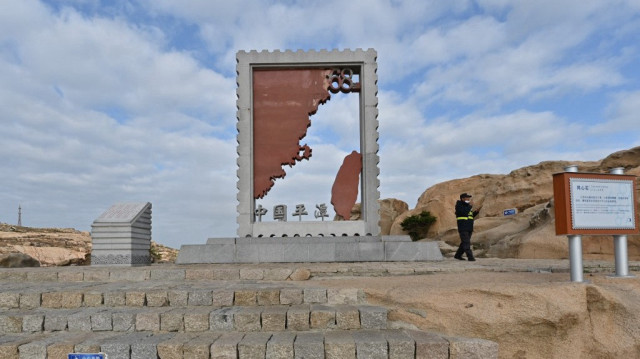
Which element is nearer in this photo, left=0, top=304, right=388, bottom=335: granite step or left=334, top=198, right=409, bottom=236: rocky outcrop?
left=0, top=304, right=388, bottom=335: granite step

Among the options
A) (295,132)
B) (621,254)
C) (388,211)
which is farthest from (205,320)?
(388,211)

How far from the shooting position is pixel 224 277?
7.14 metres

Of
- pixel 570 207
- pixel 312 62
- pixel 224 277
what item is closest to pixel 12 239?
pixel 224 277

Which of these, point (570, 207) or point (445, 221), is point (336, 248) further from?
point (445, 221)

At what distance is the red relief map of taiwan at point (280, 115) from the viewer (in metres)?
11.7

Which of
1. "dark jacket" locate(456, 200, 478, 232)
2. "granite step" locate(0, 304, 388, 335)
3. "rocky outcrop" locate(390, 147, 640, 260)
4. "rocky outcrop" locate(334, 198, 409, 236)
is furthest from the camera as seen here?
"rocky outcrop" locate(334, 198, 409, 236)

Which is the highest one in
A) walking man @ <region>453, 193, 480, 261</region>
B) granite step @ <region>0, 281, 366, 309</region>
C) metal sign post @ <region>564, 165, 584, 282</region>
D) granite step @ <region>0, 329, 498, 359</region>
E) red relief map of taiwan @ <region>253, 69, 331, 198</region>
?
red relief map of taiwan @ <region>253, 69, 331, 198</region>

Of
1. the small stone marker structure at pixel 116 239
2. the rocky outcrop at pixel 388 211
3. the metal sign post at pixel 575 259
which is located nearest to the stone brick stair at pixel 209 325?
the metal sign post at pixel 575 259

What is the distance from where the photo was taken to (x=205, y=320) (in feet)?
15.3

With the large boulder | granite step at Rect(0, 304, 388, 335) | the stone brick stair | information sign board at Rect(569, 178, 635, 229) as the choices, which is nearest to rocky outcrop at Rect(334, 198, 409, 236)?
the large boulder

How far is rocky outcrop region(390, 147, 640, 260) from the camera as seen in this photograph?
11656mm

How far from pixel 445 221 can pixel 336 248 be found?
21549 millimetres

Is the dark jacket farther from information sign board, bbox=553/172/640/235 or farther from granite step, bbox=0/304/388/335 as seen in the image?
granite step, bbox=0/304/388/335

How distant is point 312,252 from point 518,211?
18.6m
